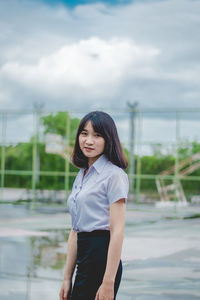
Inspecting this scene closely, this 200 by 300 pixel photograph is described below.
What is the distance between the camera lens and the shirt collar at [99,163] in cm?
289

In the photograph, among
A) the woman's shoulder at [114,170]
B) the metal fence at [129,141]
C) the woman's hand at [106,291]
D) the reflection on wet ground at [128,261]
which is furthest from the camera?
the metal fence at [129,141]

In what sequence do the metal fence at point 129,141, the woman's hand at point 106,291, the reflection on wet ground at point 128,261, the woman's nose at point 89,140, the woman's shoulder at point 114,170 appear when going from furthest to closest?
the metal fence at point 129,141
the reflection on wet ground at point 128,261
the woman's nose at point 89,140
the woman's shoulder at point 114,170
the woman's hand at point 106,291

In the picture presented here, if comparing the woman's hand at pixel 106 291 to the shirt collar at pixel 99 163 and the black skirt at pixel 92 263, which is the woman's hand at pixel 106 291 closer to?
the black skirt at pixel 92 263

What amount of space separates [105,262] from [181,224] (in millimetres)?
13313

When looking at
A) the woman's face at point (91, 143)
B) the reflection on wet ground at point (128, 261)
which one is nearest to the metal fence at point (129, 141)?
the reflection on wet ground at point (128, 261)

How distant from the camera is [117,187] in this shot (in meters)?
2.77

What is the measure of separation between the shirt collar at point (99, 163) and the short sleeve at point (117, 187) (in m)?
0.10

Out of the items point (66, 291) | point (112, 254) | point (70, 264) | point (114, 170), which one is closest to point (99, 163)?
point (114, 170)

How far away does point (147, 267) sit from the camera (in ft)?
26.2

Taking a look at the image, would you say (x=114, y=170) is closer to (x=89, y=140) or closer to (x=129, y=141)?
(x=89, y=140)

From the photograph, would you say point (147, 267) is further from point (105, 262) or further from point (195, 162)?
point (195, 162)

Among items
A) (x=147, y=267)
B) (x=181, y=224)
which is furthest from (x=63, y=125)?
(x=147, y=267)

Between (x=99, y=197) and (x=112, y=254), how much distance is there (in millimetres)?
303

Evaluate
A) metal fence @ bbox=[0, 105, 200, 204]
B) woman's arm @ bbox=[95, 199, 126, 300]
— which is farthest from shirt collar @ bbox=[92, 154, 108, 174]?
metal fence @ bbox=[0, 105, 200, 204]
